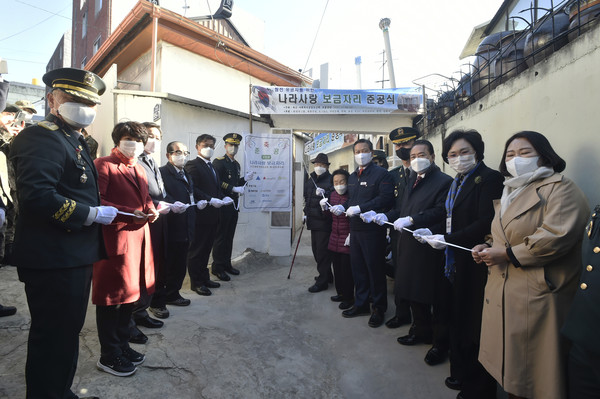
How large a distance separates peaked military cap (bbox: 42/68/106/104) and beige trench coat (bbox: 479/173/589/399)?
2.65m

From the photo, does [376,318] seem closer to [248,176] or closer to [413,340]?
[413,340]

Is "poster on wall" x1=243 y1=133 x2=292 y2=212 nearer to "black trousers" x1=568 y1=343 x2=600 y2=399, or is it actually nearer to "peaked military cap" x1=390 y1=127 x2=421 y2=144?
"peaked military cap" x1=390 y1=127 x2=421 y2=144

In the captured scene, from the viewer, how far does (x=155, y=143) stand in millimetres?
3504

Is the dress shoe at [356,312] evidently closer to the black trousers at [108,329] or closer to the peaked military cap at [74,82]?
the black trousers at [108,329]

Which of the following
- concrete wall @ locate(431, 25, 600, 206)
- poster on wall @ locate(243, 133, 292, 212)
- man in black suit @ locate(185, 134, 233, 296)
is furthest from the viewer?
poster on wall @ locate(243, 133, 292, 212)

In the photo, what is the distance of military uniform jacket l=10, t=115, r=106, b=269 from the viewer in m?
1.70

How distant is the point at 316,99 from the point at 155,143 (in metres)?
3.21

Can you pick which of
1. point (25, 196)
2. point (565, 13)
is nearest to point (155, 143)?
point (25, 196)

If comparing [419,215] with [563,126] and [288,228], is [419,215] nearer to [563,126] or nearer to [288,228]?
[563,126]

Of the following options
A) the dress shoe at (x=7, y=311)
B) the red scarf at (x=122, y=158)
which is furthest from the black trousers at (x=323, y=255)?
the dress shoe at (x=7, y=311)

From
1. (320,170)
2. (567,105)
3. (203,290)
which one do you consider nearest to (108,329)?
(203,290)

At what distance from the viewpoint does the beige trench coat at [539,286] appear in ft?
5.45

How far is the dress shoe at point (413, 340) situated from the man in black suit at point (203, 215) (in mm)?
2526

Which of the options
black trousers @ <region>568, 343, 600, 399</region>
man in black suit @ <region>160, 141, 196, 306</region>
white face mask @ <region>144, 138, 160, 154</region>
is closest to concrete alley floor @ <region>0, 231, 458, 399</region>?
man in black suit @ <region>160, 141, 196, 306</region>
